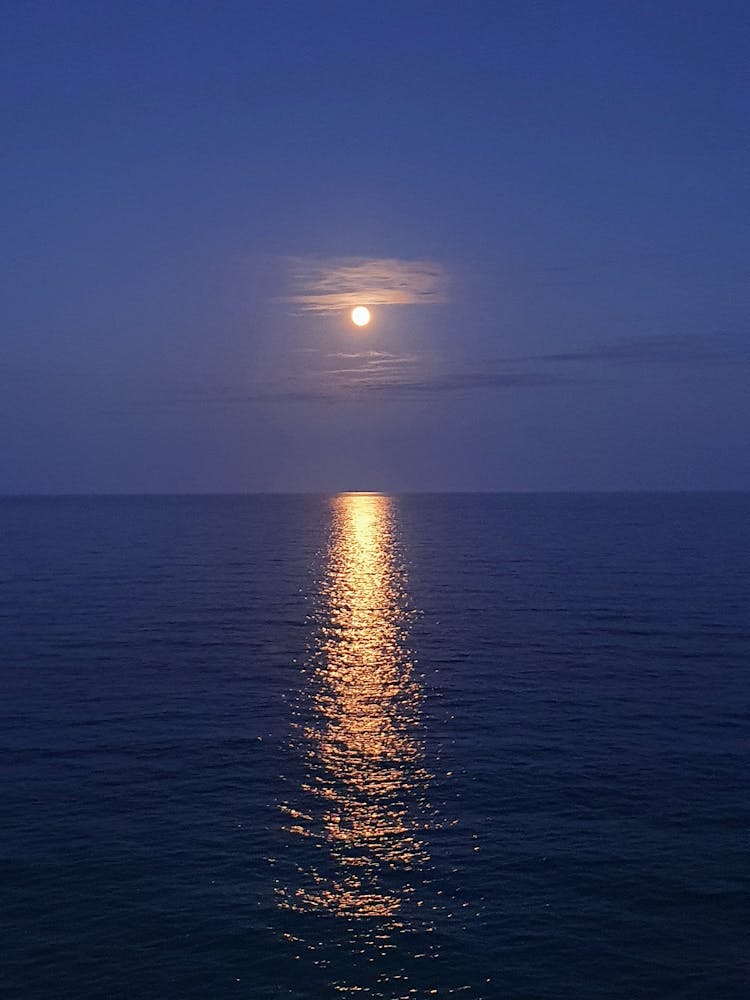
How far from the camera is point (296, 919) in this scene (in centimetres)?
3581

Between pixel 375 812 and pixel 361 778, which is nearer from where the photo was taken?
pixel 375 812

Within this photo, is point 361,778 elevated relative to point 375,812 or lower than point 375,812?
elevated

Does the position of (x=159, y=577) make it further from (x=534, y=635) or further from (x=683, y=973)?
(x=683, y=973)

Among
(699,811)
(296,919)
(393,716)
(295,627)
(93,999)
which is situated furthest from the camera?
(295,627)

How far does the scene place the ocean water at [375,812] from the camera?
109 feet

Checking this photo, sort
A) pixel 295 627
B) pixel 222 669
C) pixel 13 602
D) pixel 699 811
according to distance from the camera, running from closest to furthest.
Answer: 1. pixel 699 811
2. pixel 222 669
3. pixel 295 627
4. pixel 13 602

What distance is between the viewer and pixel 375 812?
46.6 m

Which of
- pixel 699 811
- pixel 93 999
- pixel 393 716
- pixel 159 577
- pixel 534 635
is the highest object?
pixel 159 577

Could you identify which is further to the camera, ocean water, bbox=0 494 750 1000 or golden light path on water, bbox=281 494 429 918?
golden light path on water, bbox=281 494 429 918

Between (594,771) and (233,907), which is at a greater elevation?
(594,771)

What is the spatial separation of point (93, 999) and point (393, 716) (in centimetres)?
3561

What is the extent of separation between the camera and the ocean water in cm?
3331

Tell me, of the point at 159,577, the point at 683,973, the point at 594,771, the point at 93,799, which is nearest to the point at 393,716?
the point at 594,771

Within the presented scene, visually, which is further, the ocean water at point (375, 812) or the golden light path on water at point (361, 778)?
the golden light path on water at point (361, 778)
